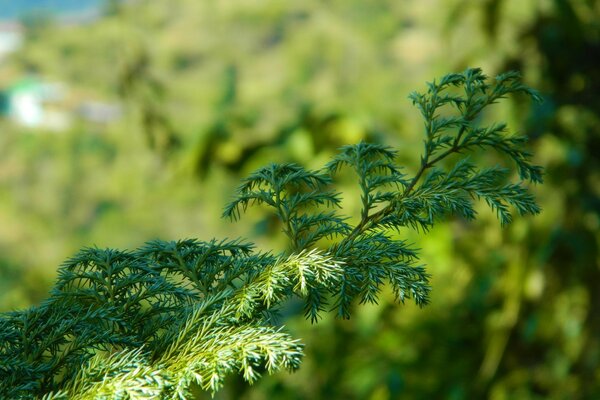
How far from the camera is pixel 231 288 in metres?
0.59

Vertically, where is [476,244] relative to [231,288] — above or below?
above

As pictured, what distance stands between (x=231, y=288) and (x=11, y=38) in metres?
58.2

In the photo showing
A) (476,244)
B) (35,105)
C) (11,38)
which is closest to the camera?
(476,244)

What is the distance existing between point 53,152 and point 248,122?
150 ft

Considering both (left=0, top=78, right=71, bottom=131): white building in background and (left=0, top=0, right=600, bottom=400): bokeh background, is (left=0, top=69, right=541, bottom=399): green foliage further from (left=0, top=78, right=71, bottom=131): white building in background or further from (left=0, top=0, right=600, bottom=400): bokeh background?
(left=0, top=78, right=71, bottom=131): white building in background

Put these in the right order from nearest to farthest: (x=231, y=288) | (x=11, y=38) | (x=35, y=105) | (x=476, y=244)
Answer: (x=231, y=288) → (x=476, y=244) → (x=35, y=105) → (x=11, y=38)

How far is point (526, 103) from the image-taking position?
241 cm

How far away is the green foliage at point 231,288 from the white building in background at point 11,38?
55.7 meters

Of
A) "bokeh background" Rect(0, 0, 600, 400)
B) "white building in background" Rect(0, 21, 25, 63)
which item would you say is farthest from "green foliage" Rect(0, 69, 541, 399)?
"white building in background" Rect(0, 21, 25, 63)

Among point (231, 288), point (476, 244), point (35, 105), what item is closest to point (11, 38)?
point (35, 105)

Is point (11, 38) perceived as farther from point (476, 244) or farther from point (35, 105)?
point (476, 244)

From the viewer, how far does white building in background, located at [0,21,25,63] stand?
52250 mm

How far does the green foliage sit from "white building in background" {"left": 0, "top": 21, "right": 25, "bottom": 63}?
5568 cm

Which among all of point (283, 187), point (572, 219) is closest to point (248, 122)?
point (572, 219)
